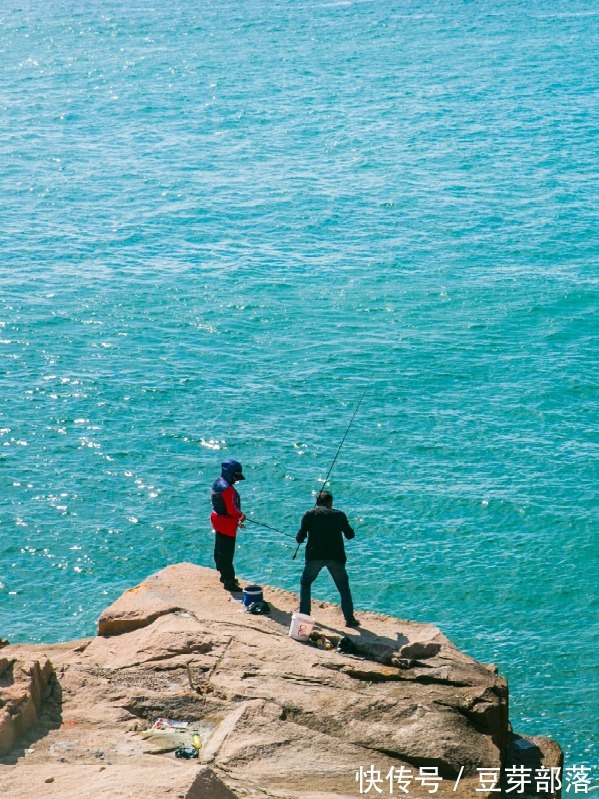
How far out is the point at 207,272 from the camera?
113ft

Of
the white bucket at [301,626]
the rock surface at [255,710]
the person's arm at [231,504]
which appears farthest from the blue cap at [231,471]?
the white bucket at [301,626]

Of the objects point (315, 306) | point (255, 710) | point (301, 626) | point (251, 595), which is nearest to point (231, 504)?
point (251, 595)

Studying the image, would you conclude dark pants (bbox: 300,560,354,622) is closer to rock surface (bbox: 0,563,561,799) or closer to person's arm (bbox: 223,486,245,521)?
rock surface (bbox: 0,563,561,799)

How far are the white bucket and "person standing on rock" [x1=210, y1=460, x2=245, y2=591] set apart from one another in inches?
55.7

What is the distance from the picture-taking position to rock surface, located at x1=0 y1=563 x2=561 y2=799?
9.55 meters

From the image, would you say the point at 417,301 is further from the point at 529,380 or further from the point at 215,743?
the point at 215,743

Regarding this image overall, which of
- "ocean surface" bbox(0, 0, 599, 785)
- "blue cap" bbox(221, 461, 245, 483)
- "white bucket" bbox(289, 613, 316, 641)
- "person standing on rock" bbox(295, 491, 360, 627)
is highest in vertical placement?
"blue cap" bbox(221, 461, 245, 483)

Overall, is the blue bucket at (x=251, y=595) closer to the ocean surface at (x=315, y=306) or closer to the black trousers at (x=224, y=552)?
the black trousers at (x=224, y=552)

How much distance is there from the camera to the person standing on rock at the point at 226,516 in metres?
13.5

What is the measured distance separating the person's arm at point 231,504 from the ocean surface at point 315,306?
4.61 metres

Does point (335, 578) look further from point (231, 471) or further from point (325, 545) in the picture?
point (231, 471)

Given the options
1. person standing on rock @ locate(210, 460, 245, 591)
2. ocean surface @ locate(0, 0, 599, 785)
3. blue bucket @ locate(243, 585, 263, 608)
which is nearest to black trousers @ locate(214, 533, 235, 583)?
person standing on rock @ locate(210, 460, 245, 591)

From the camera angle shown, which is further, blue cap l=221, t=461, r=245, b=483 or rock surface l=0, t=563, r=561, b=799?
blue cap l=221, t=461, r=245, b=483

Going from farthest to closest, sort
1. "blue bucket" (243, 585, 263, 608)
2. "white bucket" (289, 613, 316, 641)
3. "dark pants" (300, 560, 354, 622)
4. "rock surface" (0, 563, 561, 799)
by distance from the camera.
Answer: "blue bucket" (243, 585, 263, 608), "dark pants" (300, 560, 354, 622), "white bucket" (289, 613, 316, 641), "rock surface" (0, 563, 561, 799)
